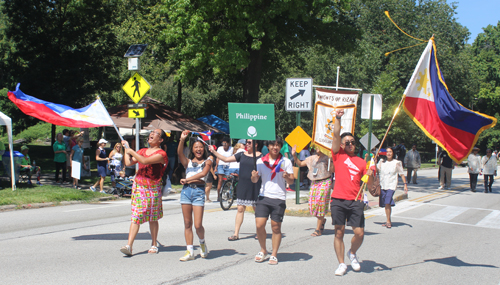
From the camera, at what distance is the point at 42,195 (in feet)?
40.7

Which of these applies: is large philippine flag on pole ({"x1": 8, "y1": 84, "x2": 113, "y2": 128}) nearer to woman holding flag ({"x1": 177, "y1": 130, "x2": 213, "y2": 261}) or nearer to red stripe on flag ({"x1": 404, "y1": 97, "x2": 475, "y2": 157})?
woman holding flag ({"x1": 177, "y1": 130, "x2": 213, "y2": 261})

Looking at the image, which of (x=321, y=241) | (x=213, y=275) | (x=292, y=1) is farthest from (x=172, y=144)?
(x=213, y=275)

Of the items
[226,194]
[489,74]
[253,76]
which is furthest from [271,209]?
[489,74]

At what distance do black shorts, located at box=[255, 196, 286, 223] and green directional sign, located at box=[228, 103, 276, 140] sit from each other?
2.99 ft

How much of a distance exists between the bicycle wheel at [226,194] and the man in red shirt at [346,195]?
6.37 m

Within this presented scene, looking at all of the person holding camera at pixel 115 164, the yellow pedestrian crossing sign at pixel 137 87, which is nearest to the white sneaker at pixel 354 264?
the yellow pedestrian crossing sign at pixel 137 87

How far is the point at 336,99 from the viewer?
1241 centimetres

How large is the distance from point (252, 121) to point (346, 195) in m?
1.73

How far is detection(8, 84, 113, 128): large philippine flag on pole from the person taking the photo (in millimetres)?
8828

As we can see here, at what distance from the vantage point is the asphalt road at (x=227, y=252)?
18.7ft

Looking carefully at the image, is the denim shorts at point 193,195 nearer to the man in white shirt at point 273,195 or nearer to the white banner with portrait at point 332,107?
the man in white shirt at point 273,195

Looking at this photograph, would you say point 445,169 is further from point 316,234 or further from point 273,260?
point 273,260

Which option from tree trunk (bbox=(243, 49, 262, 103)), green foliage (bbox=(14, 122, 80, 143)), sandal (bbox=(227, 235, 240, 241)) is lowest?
sandal (bbox=(227, 235, 240, 241))

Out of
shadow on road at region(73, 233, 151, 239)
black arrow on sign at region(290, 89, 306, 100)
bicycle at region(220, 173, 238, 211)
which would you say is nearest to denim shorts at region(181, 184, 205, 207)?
shadow on road at region(73, 233, 151, 239)
